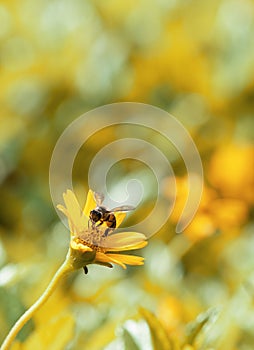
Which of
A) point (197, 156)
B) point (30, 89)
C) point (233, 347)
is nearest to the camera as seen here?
point (233, 347)

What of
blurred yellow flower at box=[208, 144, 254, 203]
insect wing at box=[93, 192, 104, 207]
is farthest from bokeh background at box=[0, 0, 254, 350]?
insect wing at box=[93, 192, 104, 207]

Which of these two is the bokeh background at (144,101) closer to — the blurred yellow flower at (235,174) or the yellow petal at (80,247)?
the blurred yellow flower at (235,174)

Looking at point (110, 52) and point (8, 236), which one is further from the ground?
point (110, 52)

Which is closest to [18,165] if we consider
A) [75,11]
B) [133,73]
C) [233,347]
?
[133,73]

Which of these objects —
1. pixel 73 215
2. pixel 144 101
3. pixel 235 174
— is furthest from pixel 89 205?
pixel 144 101

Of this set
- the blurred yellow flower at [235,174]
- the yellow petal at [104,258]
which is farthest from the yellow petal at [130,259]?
the blurred yellow flower at [235,174]

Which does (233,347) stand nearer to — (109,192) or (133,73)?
(109,192)
